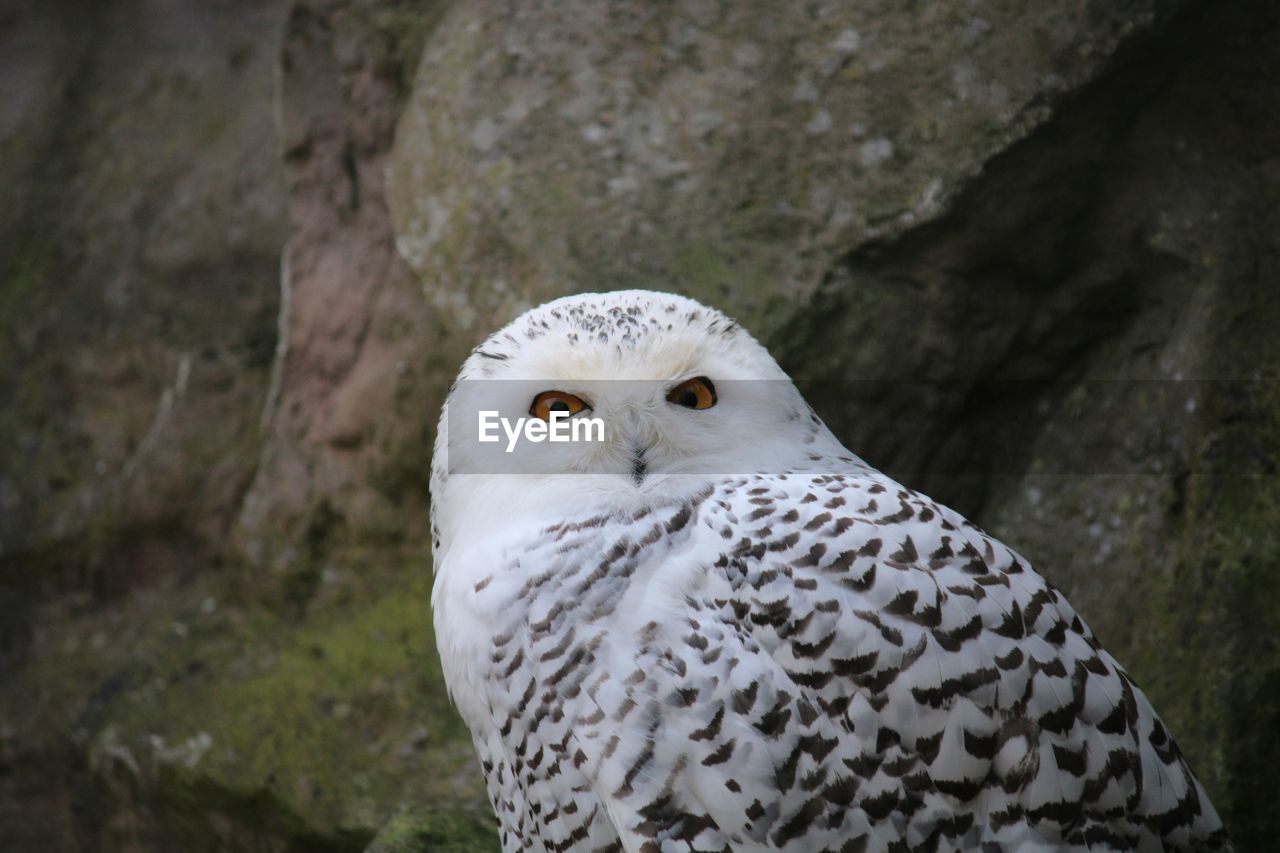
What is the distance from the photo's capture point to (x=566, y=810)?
5.31 feet

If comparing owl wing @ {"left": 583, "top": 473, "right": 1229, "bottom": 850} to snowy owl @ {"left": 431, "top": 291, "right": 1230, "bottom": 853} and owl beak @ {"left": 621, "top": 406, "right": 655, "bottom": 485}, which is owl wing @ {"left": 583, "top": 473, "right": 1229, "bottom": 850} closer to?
snowy owl @ {"left": 431, "top": 291, "right": 1230, "bottom": 853}

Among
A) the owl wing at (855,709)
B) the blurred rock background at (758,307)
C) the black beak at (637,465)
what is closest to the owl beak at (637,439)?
the black beak at (637,465)

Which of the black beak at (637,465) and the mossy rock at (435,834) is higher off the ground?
the black beak at (637,465)

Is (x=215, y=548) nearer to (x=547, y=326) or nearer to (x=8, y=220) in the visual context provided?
(x=8, y=220)

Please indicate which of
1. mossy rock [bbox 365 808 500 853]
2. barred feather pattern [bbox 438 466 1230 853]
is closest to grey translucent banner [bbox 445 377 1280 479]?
barred feather pattern [bbox 438 466 1230 853]

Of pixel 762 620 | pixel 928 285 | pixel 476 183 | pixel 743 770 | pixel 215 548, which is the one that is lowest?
pixel 215 548

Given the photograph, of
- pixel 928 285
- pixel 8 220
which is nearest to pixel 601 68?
pixel 928 285

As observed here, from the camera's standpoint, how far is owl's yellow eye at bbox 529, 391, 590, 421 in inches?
67.9

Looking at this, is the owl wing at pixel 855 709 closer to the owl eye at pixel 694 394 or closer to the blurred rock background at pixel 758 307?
the owl eye at pixel 694 394

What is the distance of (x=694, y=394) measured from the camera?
1.76m

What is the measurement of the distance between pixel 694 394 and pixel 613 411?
0.14m

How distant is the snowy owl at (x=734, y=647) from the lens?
153cm

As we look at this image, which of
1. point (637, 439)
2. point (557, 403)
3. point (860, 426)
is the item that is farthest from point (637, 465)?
point (860, 426)

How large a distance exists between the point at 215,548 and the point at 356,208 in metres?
1.17
